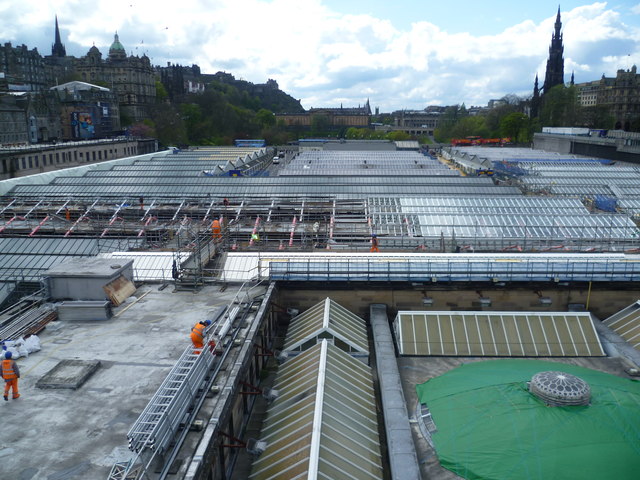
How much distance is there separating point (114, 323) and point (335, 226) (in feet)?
82.8

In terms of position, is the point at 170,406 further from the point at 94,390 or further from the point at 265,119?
the point at 265,119

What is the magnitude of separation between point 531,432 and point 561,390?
1.73 metres

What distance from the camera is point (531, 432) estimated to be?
15.0 meters

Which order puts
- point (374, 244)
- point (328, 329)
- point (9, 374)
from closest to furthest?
1. point (9, 374)
2. point (328, 329)
3. point (374, 244)

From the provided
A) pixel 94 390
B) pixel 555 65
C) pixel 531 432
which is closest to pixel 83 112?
pixel 94 390

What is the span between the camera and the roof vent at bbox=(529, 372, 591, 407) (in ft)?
51.0

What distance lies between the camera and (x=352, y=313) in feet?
84.1

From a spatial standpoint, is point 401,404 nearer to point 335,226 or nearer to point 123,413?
point 123,413

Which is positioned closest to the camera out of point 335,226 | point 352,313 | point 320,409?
point 320,409

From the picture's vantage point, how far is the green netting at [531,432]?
1399 centimetres

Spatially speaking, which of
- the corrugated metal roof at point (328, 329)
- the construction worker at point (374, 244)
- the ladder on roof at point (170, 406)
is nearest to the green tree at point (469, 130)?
the construction worker at point (374, 244)

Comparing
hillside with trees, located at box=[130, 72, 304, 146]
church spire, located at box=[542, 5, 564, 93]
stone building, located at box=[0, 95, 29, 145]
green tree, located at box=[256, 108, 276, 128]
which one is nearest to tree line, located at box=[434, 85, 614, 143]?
church spire, located at box=[542, 5, 564, 93]

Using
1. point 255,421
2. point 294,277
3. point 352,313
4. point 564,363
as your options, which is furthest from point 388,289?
point 255,421

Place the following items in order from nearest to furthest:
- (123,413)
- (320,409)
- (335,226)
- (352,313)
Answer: (123,413) → (320,409) → (352,313) → (335,226)
